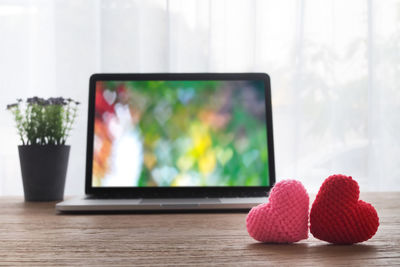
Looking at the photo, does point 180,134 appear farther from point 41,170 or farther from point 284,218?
point 284,218

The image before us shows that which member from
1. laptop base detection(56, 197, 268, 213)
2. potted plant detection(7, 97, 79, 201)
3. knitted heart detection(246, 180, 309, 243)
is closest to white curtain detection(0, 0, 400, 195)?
potted plant detection(7, 97, 79, 201)

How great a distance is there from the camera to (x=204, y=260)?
50cm

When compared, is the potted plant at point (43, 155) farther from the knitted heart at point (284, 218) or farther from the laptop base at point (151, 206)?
the knitted heart at point (284, 218)

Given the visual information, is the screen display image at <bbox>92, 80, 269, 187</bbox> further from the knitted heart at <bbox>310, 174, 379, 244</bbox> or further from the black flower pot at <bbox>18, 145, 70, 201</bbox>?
the knitted heart at <bbox>310, 174, 379, 244</bbox>

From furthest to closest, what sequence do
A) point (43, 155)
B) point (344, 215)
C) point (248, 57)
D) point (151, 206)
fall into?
point (248, 57) < point (43, 155) < point (151, 206) < point (344, 215)

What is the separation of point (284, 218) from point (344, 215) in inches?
2.7

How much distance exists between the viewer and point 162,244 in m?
0.59

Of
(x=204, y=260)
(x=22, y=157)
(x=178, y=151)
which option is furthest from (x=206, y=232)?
(x=22, y=157)

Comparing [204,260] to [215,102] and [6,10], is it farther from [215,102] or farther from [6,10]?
[6,10]

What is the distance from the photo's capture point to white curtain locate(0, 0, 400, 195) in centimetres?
207

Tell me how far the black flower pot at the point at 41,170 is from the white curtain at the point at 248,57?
Result: 3.15 feet

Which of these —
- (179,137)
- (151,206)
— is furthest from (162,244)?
(179,137)

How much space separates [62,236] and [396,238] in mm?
427

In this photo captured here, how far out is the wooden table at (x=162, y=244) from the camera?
0.50 metres
